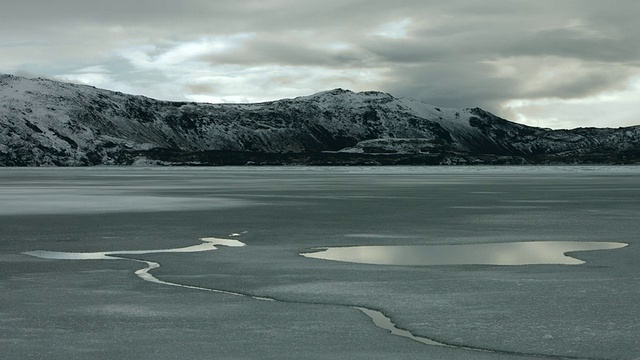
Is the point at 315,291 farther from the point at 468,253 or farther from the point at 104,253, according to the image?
the point at 104,253

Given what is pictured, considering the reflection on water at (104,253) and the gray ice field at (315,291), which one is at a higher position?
the gray ice field at (315,291)

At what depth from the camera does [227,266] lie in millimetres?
18641

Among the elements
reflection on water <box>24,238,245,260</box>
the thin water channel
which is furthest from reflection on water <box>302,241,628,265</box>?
reflection on water <box>24,238,245,260</box>

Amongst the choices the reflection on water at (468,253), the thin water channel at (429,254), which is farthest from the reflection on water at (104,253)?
the reflection on water at (468,253)

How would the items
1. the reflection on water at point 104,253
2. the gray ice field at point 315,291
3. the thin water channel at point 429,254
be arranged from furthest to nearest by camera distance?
the reflection on water at point 104,253 < the thin water channel at point 429,254 < the gray ice field at point 315,291

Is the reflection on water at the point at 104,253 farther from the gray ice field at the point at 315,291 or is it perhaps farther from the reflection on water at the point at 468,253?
the reflection on water at the point at 468,253

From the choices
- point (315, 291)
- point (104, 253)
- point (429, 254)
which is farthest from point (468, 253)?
point (104, 253)

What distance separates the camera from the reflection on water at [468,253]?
19.5 m

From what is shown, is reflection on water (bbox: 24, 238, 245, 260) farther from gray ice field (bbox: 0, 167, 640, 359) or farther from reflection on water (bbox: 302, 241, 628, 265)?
reflection on water (bbox: 302, 241, 628, 265)

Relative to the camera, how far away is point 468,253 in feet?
69.7

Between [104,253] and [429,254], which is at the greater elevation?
[429,254]

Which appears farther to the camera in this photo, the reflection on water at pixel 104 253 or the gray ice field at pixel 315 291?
the reflection on water at pixel 104 253

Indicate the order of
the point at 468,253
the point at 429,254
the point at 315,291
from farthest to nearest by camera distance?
the point at 468,253 → the point at 429,254 → the point at 315,291

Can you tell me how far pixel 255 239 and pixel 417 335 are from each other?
13.8m
